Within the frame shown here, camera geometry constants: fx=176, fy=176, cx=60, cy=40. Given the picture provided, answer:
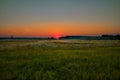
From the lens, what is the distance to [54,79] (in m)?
10.8

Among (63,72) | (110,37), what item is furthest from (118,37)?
(63,72)

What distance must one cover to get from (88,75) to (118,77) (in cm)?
189

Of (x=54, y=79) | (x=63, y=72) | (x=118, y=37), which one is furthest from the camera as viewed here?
(x=118, y=37)

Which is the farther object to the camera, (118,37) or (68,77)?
(118,37)

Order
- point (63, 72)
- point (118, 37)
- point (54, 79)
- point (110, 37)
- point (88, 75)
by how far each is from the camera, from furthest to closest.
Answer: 1. point (110, 37)
2. point (118, 37)
3. point (63, 72)
4. point (88, 75)
5. point (54, 79)

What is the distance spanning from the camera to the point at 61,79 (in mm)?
10930

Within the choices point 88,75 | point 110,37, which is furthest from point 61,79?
point 110,37

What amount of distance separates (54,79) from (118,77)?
Result: 4.06 meters

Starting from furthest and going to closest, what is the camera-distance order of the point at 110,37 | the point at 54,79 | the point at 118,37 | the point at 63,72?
the point at 110,37 → the point at 118,37 → the point at 63,72 → the point at 54,79

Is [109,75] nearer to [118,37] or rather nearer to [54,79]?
[54,79]

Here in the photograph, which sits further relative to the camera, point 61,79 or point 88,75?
point 88,75

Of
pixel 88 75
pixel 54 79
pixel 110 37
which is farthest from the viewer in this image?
pixel 110 37

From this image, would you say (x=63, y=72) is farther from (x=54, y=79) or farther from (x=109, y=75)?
(x=109, y=75)

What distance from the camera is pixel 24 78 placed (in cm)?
1100
